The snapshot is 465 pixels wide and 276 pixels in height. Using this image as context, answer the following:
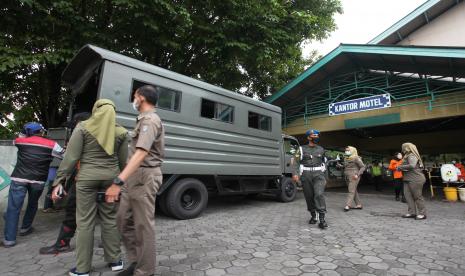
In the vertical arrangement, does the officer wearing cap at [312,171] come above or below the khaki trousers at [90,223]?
above

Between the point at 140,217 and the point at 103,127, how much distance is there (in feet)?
3.20

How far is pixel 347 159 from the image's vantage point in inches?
290

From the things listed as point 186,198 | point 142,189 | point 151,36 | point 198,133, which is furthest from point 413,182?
point 151,36

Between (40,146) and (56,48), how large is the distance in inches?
120

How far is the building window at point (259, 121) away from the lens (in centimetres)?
694

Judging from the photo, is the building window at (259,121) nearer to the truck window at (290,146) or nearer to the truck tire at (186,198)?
the truck window at (290,146)

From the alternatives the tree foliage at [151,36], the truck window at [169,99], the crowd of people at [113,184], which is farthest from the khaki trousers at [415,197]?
the crowd of people at [113,184]

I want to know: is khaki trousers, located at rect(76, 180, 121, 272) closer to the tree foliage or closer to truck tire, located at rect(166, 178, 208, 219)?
truck tire, located at rect(166, 178, 208, 219)

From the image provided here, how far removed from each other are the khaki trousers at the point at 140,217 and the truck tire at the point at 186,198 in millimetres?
2558

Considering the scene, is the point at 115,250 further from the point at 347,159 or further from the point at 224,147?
the point at 347,159

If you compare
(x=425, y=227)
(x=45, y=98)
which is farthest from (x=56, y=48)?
(x=425, y=227)

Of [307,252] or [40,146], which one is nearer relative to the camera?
[307,252]

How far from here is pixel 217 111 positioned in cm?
605

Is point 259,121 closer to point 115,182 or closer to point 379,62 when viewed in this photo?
point 115,182
